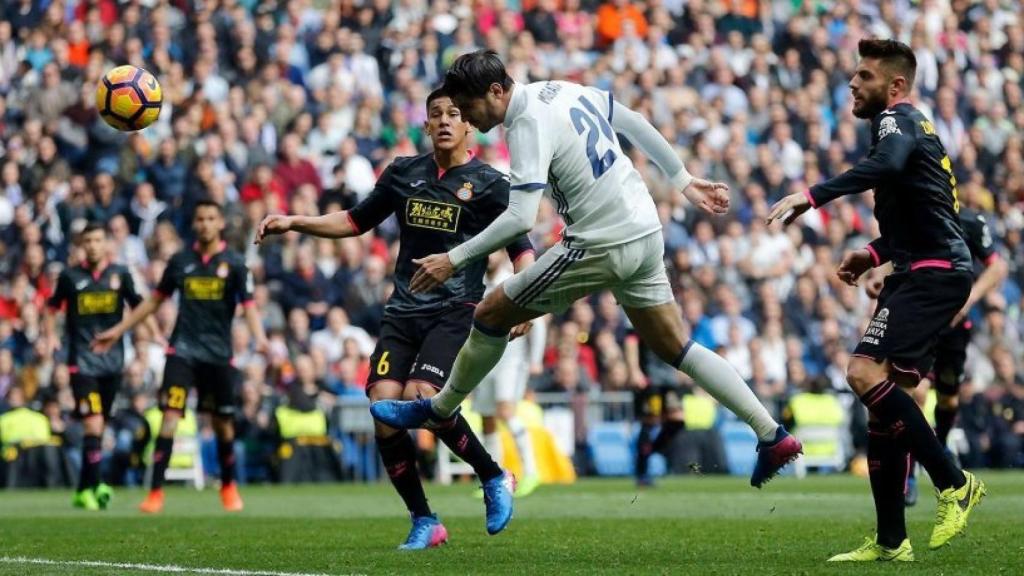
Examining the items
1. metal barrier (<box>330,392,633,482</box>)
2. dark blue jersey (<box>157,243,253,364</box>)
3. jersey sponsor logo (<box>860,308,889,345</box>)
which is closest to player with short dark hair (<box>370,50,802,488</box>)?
jersey sponsor logo (<box>860,308,889,345</box>)

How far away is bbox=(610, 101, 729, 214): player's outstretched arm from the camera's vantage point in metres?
9.47

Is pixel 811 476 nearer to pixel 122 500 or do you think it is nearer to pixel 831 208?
pixel 831 208

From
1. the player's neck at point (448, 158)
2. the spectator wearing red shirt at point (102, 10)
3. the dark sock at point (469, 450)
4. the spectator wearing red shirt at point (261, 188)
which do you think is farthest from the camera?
the spectator wearing red shirt at point (102, 10)

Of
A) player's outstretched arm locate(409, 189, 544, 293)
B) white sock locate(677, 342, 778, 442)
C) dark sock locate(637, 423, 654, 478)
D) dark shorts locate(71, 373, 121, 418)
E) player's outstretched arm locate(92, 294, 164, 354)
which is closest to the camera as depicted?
player's outstretched arm locate(409, 189, 544, 293)

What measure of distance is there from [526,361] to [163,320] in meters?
5.05

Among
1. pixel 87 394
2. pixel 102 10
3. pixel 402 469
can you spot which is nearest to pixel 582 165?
pixel 402 469

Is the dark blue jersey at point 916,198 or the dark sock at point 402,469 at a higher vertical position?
the dark blue jersey at point 916,198

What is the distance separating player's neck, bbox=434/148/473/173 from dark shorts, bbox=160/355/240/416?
5.31 m

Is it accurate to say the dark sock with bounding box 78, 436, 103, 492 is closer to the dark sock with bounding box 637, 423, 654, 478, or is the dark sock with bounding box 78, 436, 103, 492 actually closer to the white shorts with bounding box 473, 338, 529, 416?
the white shorts with bounding box 473, 338, 529, 416

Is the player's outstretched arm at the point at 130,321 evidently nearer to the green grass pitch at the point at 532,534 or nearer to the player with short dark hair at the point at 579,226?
the green grass pitch at the point at 532,534

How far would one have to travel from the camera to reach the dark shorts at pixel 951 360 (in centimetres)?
1458

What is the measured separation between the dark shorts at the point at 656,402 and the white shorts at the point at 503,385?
2.19 m

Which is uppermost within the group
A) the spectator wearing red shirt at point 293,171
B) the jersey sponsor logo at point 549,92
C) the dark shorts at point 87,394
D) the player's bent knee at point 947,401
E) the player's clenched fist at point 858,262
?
the spectator wearing red shirt at point 293,171

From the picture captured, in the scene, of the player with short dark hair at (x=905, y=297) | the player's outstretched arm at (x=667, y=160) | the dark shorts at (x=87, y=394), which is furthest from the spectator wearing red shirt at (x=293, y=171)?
the player with short dark hair at (x=905, y=297)
